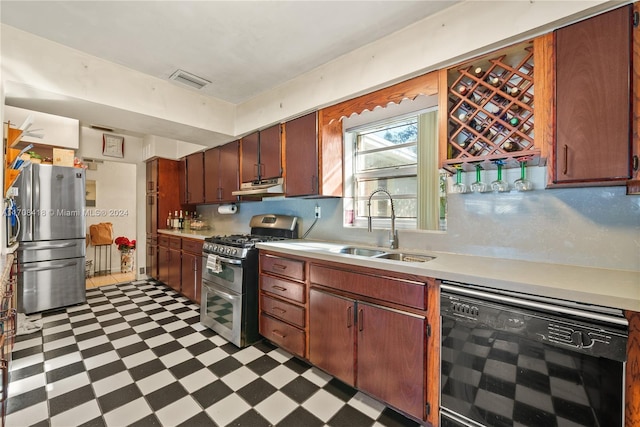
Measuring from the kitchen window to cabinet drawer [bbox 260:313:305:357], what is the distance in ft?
3.56

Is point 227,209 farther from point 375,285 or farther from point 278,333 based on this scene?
point 375,285

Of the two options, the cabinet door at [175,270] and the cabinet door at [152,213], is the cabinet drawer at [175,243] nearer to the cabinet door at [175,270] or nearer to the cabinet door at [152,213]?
the cabinet door at [175,270]

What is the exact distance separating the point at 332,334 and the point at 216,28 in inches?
90.3

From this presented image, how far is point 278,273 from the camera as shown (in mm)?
2234

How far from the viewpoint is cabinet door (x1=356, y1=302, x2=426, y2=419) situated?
1431mm

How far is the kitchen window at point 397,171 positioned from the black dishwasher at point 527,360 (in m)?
0.89

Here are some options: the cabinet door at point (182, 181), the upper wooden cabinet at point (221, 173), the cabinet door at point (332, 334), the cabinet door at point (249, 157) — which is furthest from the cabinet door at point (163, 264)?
the cabinet door at point (332, 334)

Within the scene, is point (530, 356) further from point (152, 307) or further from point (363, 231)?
point (152, 307)

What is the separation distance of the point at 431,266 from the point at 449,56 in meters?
1.29

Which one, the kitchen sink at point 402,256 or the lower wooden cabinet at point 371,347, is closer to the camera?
the lower wooden cabinet at point 371,347

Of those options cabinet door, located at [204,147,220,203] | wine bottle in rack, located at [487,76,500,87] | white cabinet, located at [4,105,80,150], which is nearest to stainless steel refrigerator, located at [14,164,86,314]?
white cabinet, located at [4,105,80,150]

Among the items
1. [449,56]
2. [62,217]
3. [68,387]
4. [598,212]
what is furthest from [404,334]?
[62,217]

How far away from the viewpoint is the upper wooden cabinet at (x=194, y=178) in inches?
157

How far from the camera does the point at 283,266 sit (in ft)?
7.14
